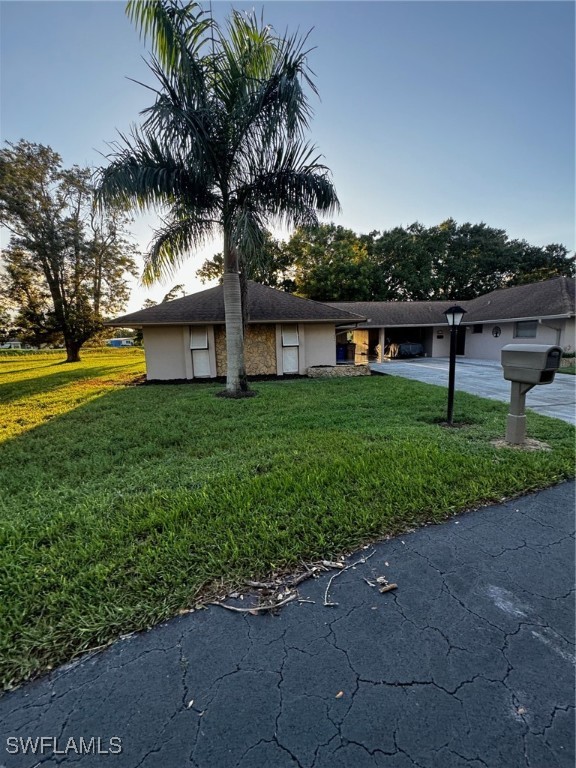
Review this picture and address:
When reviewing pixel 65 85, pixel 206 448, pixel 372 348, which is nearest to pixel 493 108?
pixel 65 85

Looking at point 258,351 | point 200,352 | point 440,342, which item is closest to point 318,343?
point 258,351

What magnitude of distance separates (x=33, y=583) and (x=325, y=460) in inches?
113

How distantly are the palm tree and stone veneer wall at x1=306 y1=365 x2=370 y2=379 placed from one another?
6047 millimetres

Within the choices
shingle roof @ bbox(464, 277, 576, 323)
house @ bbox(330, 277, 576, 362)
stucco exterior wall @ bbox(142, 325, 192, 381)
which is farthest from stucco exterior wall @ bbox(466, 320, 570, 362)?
stucco exterior wall @ bbox(142, 325, 192, 381)

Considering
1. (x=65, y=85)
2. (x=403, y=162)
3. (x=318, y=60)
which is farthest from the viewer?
(x=403, y=162)

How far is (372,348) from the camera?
23531mm

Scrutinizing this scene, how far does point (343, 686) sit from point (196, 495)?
211cm

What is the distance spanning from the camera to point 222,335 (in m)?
12.1

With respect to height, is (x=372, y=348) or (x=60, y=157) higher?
(x=60, y=157)

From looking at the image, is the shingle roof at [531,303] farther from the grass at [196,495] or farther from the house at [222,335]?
the grass at [196,495]

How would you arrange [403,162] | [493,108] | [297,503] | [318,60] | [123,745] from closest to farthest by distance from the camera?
[123,745], [297,503], [318,60], [493,108], [403,162]

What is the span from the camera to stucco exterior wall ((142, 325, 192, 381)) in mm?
11586

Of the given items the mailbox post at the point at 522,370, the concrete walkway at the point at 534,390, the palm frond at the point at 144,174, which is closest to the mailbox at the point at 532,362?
the mailbox post at the point at 522,370

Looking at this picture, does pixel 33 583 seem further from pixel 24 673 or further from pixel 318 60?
pixel 318 60
